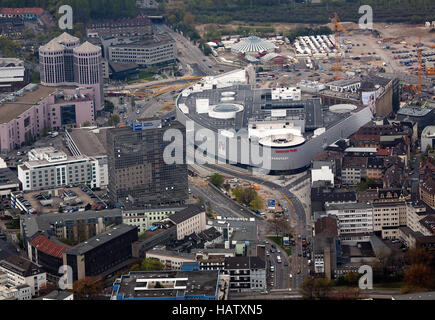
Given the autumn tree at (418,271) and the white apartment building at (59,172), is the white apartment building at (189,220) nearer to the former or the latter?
the white apartment building at (59,172)

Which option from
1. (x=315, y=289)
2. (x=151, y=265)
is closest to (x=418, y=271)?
(x=315, y=289)

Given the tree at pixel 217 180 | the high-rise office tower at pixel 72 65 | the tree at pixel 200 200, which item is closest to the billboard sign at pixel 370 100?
the tree at pixel 217 180

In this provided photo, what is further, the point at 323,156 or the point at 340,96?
the point at 340,96

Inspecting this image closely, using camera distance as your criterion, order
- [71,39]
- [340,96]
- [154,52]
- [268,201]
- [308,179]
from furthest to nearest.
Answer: [154,52]
[71,39]
[340,96]
[308,179]
[268,201]

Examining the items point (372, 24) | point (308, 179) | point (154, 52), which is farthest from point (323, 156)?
point (372, 24)

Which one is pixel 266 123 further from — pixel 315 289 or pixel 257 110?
pixel 315 289

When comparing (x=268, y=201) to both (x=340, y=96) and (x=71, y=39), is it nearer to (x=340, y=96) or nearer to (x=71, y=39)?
(x=340, y=96)

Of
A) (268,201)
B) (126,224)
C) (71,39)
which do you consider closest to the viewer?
(126,224)
